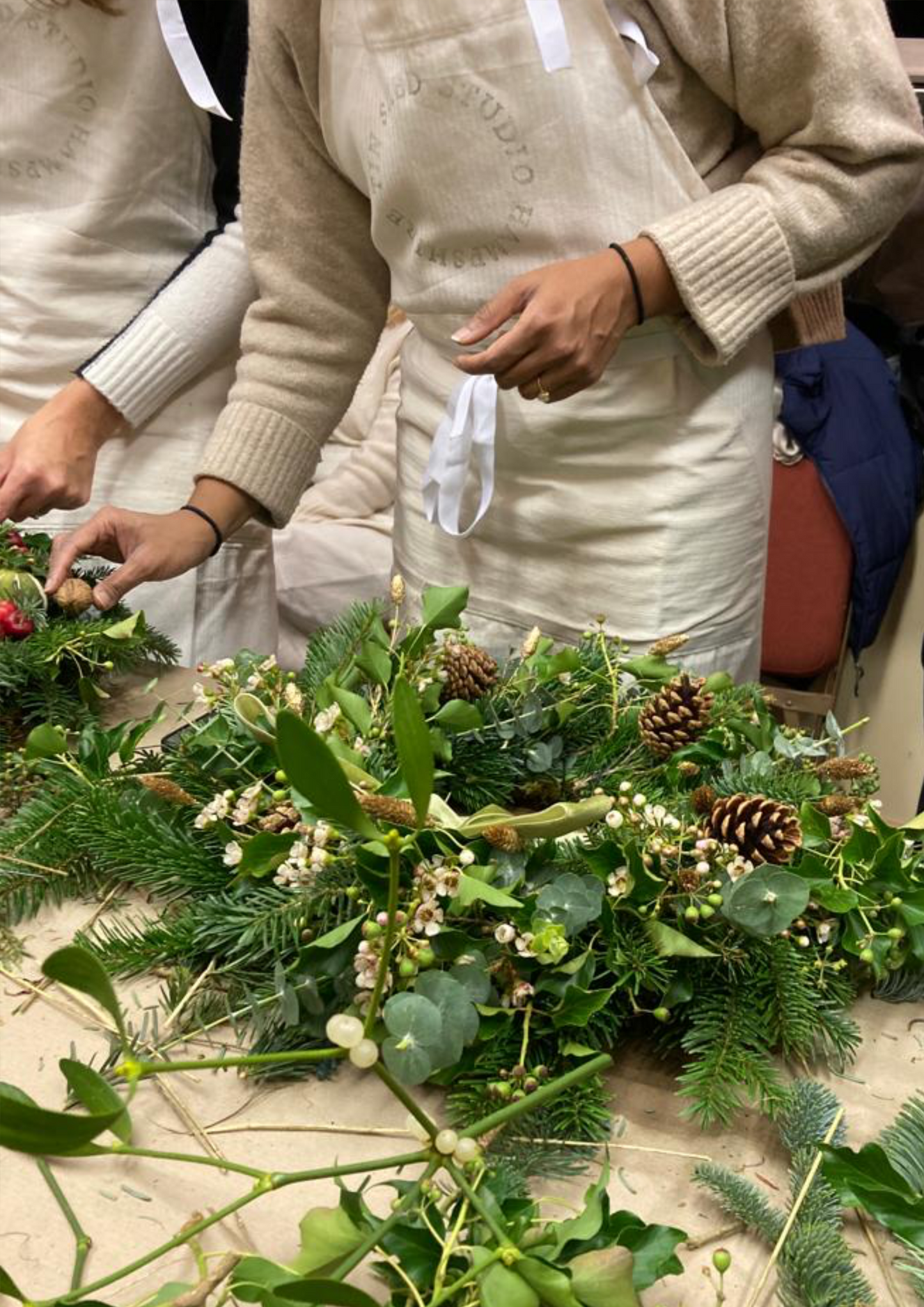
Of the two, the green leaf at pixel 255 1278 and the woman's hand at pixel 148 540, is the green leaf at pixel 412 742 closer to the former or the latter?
the green leaf at pixel 255 1278

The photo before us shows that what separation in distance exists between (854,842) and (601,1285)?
26 centimetres

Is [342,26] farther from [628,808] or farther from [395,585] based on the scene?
[628,808]

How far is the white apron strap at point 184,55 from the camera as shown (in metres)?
0.95

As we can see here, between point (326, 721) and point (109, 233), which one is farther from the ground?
point (109, 233)

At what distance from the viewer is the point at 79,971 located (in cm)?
36

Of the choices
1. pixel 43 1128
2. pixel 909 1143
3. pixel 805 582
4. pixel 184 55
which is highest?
pixel 184 55

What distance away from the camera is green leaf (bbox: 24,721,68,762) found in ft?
2.37

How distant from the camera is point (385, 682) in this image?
2.28 ft

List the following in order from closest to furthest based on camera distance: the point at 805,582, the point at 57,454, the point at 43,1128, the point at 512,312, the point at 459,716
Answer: the point at 43,1128 < the point at 459,716 < the point at 512,312 < the point at 57,454 < the point at 805,582

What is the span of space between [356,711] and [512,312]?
0.27m

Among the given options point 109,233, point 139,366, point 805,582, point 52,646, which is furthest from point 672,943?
point 805,582

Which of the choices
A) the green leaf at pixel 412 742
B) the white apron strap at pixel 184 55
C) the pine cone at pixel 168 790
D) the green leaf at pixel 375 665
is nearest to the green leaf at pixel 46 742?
the pine cone at pixel 168 790

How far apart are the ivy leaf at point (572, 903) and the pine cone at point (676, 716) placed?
0.15 meters

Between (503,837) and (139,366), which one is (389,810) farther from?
(139,366)
